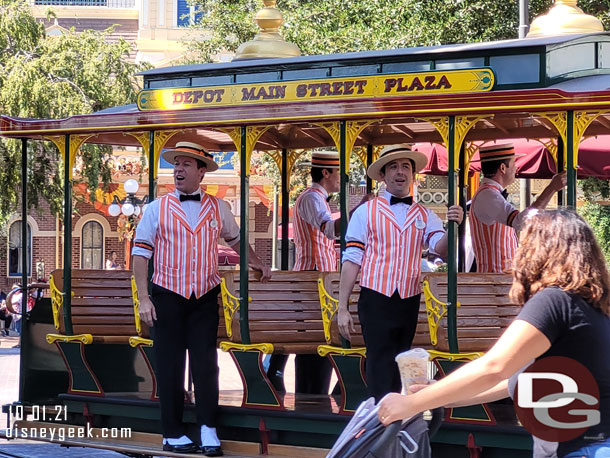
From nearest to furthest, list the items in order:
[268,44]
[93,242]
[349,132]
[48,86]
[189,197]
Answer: [349,132]
[189,197]
[268,44]
[48,86]
[93,242]

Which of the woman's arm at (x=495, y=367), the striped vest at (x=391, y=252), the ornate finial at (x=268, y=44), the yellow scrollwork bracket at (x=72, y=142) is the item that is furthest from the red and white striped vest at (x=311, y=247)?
the woman's arm at (x=495, y=367)

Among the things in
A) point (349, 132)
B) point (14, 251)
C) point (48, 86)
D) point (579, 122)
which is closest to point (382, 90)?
point (349, 132)

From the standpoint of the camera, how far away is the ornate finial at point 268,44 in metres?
8.91

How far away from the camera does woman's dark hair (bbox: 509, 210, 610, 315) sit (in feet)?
11.5

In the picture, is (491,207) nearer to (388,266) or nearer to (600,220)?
(388,266)

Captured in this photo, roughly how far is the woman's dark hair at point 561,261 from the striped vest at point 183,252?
419cm

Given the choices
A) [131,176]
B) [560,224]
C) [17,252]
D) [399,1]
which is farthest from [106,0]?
[560,224]

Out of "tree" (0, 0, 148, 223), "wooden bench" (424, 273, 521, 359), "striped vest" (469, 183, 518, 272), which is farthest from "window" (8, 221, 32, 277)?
"wooden bench" (424, 273, 521, 359)

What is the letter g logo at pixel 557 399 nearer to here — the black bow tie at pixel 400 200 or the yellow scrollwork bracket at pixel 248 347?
the black bow tie at pixel 400 200

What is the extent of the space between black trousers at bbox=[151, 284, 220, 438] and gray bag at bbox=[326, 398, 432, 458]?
3631mm

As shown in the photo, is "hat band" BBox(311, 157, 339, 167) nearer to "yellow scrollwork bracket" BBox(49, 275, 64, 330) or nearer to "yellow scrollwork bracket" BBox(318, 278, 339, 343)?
"yellow scrollwork bracket" BBox(318, 278, 339, 343)

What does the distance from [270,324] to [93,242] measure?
29936 millimetres

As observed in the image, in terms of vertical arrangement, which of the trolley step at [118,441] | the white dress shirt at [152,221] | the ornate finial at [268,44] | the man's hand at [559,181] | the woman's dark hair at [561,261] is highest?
the ornate finial at [268,44]

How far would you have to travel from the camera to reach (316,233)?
8.83 metres
